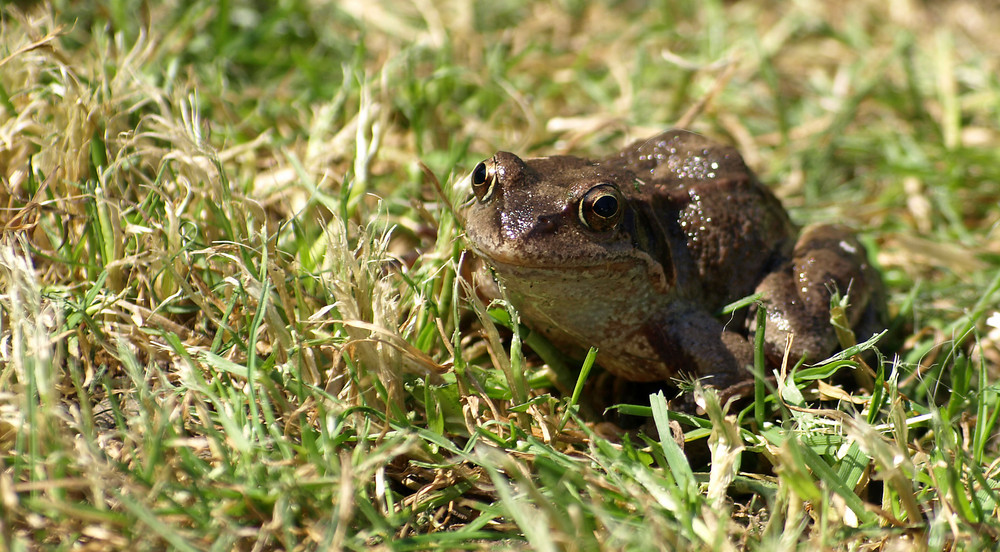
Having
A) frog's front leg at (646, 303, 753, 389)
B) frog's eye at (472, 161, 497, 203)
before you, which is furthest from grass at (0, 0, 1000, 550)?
frog's eye at (472, 161, 497, 203)

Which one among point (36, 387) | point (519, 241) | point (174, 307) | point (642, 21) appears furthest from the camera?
point (642, 21)

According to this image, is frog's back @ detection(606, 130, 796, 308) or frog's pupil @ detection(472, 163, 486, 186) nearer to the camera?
frog's pupil @ detection(472, 163, 486, 186)

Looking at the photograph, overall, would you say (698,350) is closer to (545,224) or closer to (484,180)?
(545,224)

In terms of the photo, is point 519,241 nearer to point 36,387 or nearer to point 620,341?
point 620,341

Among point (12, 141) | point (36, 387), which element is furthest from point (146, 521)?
point (12, 141)

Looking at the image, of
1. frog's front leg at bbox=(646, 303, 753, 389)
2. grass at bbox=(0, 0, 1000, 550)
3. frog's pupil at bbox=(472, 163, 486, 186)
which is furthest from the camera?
frog's front leg at bbox=(646, 303, 753, 389)

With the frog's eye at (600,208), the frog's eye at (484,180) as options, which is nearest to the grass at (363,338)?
the frog's eye at (484,180)

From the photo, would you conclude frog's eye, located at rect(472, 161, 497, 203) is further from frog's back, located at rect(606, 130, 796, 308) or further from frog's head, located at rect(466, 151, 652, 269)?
frog's back, located at rect(606, 130, 796, 308)
